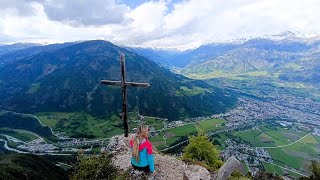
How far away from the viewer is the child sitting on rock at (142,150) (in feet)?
70.5

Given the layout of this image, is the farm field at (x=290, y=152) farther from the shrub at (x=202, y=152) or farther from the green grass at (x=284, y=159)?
the shrub at (x=202, y=152)

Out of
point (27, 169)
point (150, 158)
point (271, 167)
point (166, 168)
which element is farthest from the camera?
point (271, 167)

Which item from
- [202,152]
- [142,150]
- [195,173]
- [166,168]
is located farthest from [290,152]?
[142,150]

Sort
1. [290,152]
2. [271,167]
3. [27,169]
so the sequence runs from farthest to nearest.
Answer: [290,152] → [271,167] → [27,169]

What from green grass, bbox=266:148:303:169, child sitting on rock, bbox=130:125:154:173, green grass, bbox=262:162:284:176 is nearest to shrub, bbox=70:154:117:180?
child sitting on rock, bbox=130:125:154:173

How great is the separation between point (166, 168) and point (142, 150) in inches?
165

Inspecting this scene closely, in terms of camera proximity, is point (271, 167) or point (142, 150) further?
point (271, 167)

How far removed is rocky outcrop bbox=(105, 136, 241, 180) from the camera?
2294 cm

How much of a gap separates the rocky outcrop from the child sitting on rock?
0.72 m

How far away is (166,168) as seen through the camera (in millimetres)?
24750

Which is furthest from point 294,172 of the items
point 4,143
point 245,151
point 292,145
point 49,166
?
point 4,143

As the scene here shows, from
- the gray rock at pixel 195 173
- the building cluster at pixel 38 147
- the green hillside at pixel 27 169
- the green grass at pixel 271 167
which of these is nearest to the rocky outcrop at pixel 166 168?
the gray rock at pixel 195 173

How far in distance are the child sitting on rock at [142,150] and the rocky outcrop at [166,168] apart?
716 mm

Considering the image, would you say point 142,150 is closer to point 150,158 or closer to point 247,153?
point 150,158
